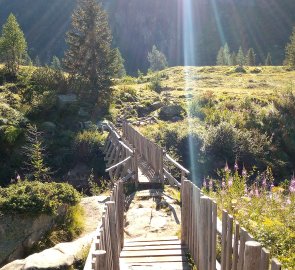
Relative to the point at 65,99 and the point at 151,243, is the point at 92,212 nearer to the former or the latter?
the point at 151,243

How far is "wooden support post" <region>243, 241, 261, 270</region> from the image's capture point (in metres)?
3.06

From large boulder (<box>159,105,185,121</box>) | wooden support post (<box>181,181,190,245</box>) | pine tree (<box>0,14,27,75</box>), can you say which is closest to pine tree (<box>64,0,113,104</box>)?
large boulder (<box>159,105,185,121</box>)

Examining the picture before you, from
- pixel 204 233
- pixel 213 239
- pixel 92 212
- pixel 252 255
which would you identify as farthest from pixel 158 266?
pixel 92 212

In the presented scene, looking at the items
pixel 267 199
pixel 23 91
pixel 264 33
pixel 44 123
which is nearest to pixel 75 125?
pixel 44 123

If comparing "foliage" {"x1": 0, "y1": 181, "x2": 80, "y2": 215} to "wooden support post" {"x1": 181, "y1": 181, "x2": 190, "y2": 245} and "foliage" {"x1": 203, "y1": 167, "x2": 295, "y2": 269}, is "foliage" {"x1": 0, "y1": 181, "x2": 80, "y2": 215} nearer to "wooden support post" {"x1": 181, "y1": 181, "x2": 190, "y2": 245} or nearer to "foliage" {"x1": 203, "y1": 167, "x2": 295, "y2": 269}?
"wooden support post" {"x1": 181, "y1": 181, "x2": 190, "y2": 245}

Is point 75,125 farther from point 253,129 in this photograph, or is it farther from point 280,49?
point 280,49

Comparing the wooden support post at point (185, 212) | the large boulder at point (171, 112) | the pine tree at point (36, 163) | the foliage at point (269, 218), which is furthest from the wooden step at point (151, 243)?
the large boulder at point (171, 112)

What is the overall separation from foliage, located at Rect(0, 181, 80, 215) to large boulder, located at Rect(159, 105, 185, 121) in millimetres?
17586

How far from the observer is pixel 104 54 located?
2959 centimetres

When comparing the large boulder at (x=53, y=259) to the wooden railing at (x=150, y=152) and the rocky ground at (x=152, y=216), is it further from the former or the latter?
the wooden railing at (x=150, y=152)

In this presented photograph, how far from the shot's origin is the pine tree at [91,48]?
29328 mm

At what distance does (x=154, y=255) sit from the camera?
6.42 meters

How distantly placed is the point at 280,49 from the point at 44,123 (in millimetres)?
140034

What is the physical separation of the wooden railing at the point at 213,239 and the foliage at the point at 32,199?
14.4 feet
